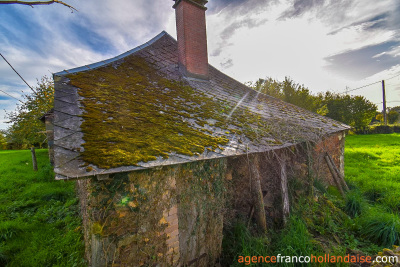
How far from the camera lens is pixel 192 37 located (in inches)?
273

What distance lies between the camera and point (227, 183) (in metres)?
4.70

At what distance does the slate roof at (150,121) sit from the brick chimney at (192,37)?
39 centimetres

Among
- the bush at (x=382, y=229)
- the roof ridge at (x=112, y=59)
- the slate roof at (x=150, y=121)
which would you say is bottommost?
the bush at (x=382, y=229)

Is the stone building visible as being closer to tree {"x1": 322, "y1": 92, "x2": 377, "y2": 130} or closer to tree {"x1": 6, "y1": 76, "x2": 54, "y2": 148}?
tree {"x1": 6, "y1": 76, "x2": 54, "y2": 148}

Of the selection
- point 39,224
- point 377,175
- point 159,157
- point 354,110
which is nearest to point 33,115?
point 39,224

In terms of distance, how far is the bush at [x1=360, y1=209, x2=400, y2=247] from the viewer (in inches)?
179

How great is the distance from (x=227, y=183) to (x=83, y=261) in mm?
3502

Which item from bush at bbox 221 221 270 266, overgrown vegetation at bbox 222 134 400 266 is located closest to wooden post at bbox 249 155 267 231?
overgrown vegetation at bbox 222 134 400 266

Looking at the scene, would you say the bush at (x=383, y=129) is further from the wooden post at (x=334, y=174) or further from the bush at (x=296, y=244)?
the bush at (x=296, y=244)

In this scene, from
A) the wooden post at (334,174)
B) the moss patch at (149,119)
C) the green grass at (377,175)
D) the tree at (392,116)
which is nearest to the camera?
the moss patch at (149,119)

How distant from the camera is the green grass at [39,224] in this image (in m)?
4.04

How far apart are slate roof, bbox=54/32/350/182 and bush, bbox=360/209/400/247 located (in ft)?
8.74

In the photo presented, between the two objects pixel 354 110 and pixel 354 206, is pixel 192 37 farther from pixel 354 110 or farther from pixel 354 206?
pixel 354 110

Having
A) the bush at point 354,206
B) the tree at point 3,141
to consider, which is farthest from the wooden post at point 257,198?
the tree at point 3,141
